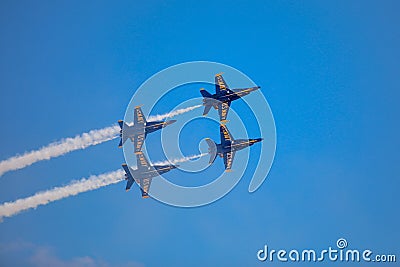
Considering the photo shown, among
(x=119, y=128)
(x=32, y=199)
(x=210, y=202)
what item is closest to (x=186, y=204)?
(x=210, y=202)

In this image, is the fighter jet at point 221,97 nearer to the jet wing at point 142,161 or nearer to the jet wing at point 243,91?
the jet wing at point 243,91

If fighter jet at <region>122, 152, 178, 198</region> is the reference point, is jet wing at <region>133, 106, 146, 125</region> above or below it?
above

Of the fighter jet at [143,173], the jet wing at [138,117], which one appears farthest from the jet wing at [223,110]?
the jet wing at [138,117]

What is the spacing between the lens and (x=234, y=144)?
15988cm

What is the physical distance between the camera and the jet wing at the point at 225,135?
159750 millimetres

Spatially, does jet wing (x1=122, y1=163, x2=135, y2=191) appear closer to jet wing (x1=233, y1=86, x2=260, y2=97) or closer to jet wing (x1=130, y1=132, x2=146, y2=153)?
jet wing (x1=130, y1=132, x2=146, y2=153)

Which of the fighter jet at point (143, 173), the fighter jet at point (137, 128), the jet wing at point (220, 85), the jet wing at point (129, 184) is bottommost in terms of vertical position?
the jet wing at point (129, 184)

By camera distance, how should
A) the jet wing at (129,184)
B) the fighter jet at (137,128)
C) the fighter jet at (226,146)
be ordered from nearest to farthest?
the fighter jet at (226,146) → the fighter jet at (137,128) → the jet wing at (129,184)

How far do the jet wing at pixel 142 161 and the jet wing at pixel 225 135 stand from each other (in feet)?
59.9

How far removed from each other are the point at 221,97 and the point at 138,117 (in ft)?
64.4

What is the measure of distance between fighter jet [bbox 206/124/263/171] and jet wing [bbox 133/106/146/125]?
51.0 feet

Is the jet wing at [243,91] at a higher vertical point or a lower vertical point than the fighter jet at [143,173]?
higher

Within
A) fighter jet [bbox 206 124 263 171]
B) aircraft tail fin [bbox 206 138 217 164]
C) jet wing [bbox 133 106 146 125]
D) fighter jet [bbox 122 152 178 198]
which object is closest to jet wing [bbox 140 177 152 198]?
fighter jet [bbox 122 152 178 198]

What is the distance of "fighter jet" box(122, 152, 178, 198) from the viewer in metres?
161
